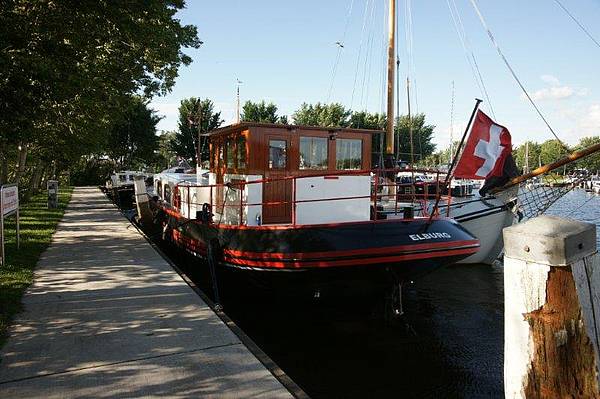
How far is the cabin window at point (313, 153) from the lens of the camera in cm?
972

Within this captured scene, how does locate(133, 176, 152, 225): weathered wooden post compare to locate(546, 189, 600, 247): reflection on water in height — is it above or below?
above

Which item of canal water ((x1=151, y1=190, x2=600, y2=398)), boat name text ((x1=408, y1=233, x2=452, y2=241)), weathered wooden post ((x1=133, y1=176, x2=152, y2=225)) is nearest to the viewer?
canal water ((x1=151, y1=190, x2=600, y2=398))

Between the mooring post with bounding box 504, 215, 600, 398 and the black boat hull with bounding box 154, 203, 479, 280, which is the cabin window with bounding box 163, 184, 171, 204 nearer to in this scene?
the black boat hull with bounding box 154, 203, 479, 280

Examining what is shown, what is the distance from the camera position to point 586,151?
6.89 metres

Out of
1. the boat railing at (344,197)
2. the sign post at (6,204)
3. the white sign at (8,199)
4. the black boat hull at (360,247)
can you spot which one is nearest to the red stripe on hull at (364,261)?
the black boat hull at (360,247)

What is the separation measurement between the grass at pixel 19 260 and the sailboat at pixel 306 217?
132 inches

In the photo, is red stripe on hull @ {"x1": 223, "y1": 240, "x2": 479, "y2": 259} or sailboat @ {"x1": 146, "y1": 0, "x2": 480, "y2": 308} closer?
red stripe on hull @ {"x1": 223, "y1": 240, "x2": 479, "y2": 259}

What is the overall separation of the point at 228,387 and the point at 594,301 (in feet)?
11.0

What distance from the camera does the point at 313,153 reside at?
9.79 m

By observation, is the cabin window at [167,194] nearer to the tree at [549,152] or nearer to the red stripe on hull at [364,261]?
the red stripe on hull at [364,261]

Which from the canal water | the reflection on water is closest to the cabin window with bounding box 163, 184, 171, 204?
the canal water

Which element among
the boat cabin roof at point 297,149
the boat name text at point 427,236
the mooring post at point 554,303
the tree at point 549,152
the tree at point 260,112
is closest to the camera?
the mooring post at point 554,303

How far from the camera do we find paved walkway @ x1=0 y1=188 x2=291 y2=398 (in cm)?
436

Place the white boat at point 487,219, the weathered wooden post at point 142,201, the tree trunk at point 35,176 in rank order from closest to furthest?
the white boat at point 487,219, the weathered wooden post at point 142,201, the tree trunk at point 35,176
